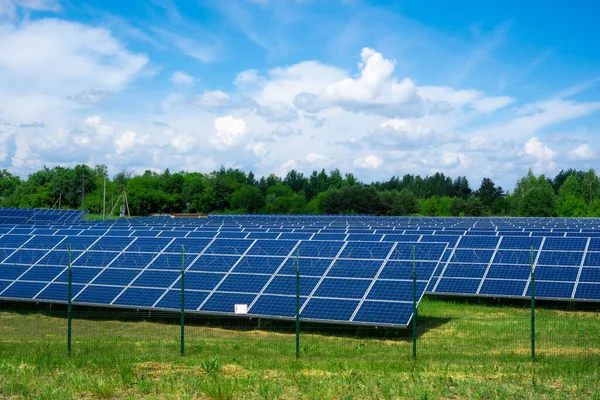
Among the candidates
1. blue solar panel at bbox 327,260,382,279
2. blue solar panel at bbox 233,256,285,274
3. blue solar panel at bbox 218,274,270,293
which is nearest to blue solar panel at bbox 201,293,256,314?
blue solar panel at bbox 218,274,270,293

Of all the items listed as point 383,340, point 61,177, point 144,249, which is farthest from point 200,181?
point 383,340

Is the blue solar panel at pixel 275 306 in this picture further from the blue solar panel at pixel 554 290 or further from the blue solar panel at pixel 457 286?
the blue solar panel at pixel 554 290

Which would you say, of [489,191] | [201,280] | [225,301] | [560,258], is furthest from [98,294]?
[489,191]

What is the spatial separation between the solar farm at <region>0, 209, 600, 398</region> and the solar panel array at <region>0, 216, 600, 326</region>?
2.7 inches

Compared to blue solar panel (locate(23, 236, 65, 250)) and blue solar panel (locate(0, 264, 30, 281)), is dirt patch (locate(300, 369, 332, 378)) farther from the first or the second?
blue solar panel (locate(23, 236, 65, 250))

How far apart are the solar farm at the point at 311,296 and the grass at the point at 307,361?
0.35 feet

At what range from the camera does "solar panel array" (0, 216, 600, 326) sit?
2181 cm

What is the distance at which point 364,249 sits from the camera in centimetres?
2458

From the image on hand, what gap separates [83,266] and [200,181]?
109 m

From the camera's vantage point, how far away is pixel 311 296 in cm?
2189

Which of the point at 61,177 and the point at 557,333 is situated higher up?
the point at 61,177

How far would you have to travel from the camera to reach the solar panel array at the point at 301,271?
71.6 feet

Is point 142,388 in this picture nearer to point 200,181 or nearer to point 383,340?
point 383,340

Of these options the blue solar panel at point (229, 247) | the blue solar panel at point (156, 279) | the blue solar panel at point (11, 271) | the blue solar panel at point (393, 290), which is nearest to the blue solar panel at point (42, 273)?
the blue solar panel at point (11, 271)
